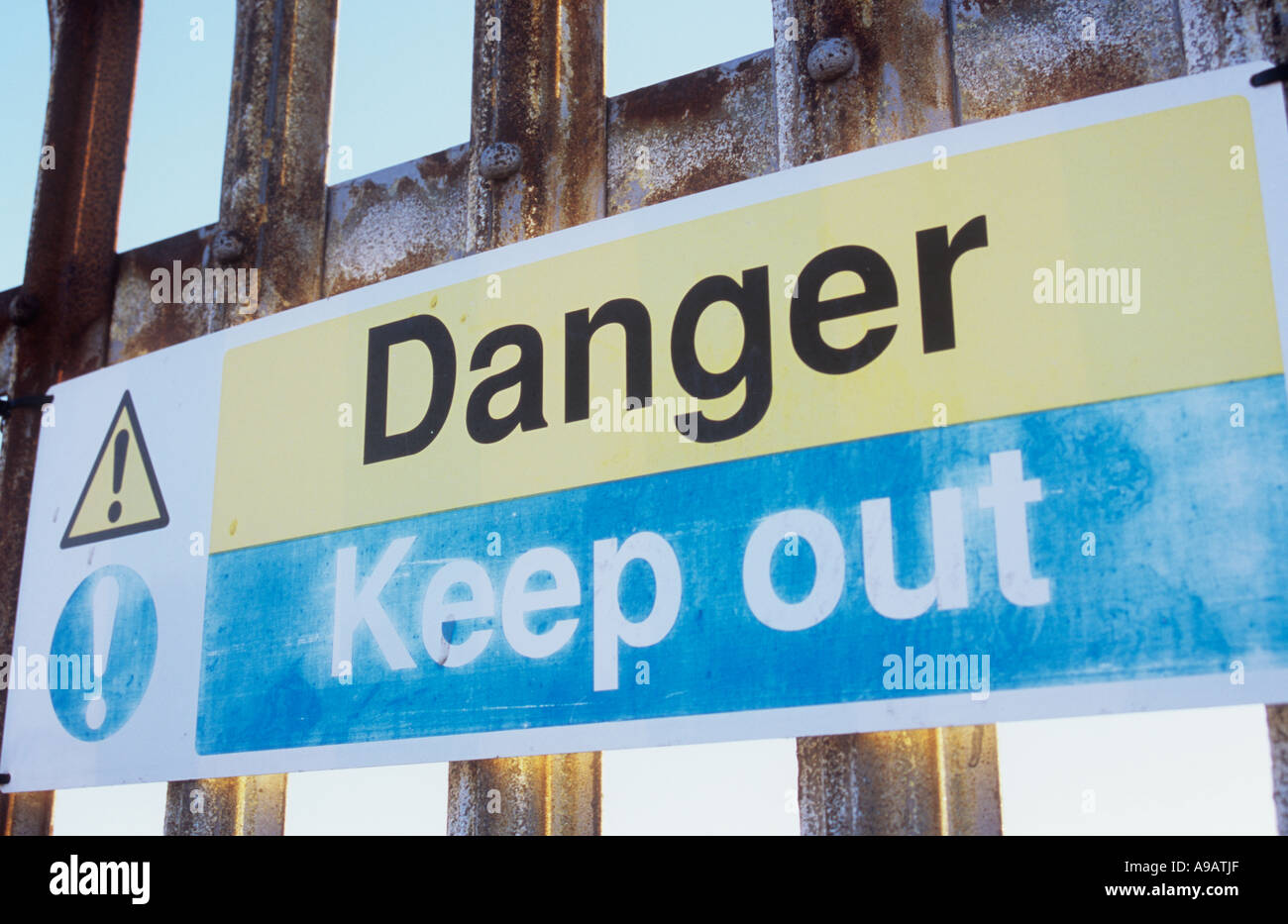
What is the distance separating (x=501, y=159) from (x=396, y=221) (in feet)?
2.75

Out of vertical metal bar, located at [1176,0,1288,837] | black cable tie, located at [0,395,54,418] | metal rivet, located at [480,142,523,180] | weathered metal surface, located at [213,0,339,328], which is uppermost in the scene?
weathered metal surface, located at [213,0,339,328]

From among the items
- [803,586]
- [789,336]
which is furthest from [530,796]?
[789,336]

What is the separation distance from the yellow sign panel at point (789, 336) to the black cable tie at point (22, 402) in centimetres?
145

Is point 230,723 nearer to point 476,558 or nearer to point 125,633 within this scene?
point 125,633

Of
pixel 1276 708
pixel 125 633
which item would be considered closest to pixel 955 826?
pixel 1276 708

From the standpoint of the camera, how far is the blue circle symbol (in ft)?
17.9

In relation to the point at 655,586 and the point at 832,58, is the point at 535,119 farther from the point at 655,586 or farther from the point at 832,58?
the point at 655,586

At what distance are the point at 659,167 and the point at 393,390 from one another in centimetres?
149

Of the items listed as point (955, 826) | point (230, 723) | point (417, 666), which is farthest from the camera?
point (230, 723)

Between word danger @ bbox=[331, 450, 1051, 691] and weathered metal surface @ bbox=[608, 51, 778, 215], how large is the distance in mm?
1733

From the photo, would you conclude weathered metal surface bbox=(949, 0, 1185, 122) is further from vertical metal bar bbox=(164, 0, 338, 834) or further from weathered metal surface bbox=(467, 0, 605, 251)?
vertical metal bar bbox=(164, 0, 338, 834)

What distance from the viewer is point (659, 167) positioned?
5.34 m

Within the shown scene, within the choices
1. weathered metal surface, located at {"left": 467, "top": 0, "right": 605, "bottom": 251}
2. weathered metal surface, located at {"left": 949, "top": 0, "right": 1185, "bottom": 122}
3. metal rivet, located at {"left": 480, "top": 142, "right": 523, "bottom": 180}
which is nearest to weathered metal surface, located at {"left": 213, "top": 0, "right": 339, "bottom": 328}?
weathered metal surface, located at {"left": 467, "top": 0, "right": 605, "bottom": 251}

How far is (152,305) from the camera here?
21.8 ft
